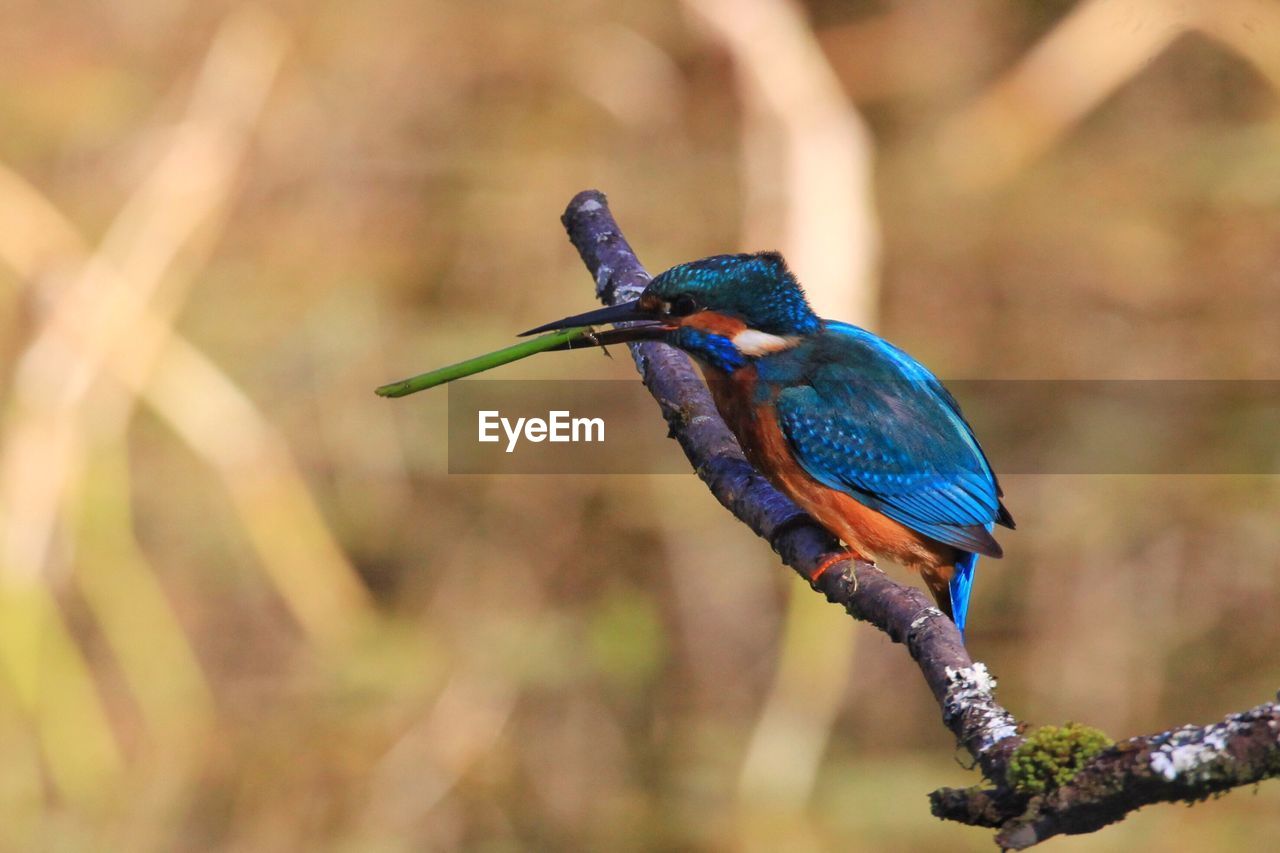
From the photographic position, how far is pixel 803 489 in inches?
95.4

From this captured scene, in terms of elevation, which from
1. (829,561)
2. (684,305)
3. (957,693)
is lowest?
(957,693)

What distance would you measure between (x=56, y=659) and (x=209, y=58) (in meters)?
2.23

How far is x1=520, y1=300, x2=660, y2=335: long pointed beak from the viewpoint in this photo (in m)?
2.30

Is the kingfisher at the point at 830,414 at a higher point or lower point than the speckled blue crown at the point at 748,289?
lower

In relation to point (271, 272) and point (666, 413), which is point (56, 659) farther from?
point (666, 413)

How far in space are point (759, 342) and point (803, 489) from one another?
293 mm

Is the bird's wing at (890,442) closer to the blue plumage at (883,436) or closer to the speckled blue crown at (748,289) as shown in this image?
the blue plumage at (883,436)

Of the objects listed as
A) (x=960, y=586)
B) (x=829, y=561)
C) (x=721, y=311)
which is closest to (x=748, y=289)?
(x=721, y=311)

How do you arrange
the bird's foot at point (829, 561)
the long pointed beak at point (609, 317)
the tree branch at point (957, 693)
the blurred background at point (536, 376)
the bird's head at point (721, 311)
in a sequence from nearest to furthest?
1. the tree branch at point (957, 693)
2. the bird's foot at point (829, 561)
3. the long pointed beak at point (609, 317)
4. the bird's head at point (721, 311)
5. the blurred background at point (536, 376)

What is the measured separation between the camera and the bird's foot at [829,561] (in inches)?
85.9

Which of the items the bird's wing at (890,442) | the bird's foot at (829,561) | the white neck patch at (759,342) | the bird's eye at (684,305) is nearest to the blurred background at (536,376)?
the bird's wing at (890,442)

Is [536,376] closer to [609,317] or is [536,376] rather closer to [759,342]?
[759,342]

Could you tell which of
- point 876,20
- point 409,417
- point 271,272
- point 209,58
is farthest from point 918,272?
point 209,58

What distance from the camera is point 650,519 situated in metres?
5.02
